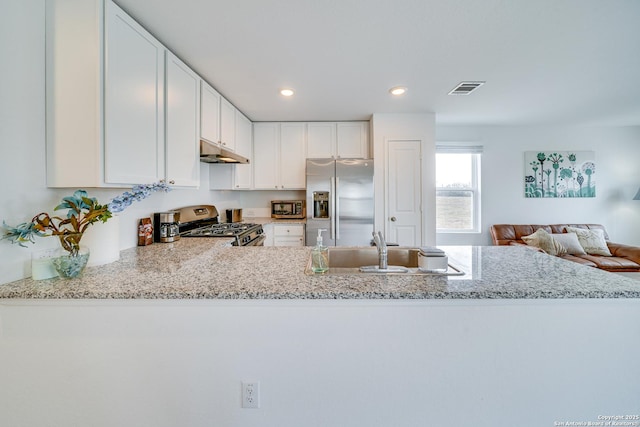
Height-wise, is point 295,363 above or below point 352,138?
below

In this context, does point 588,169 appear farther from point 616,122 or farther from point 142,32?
point 142,32

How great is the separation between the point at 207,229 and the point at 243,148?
128cm

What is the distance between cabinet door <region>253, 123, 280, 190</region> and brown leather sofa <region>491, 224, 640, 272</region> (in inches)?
141

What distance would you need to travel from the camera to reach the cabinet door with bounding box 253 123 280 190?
384cm

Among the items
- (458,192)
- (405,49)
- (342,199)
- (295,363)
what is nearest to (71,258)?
(295,363)

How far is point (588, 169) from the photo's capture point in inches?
169

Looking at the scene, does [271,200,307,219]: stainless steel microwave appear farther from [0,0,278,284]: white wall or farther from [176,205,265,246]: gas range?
[0,0,278,284]: white wall

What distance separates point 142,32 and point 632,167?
6.78 metres

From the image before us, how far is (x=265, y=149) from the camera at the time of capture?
3848 millimetres

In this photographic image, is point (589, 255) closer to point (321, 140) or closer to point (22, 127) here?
point (321, 140)

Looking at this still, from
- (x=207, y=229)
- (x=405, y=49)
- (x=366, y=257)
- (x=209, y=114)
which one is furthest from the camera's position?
(x=207, y=229)

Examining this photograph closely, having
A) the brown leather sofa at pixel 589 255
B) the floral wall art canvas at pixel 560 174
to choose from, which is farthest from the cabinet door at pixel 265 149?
the floral wall art canvas at pixel 560 174

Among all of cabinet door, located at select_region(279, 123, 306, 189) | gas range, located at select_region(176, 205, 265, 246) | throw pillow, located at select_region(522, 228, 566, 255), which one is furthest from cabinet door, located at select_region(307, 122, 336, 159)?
Result: throw pillow, located at select_region(522, 228, 566, 255)

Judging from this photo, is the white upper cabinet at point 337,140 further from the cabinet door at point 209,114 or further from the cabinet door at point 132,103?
the cabinet door at point 132,103
